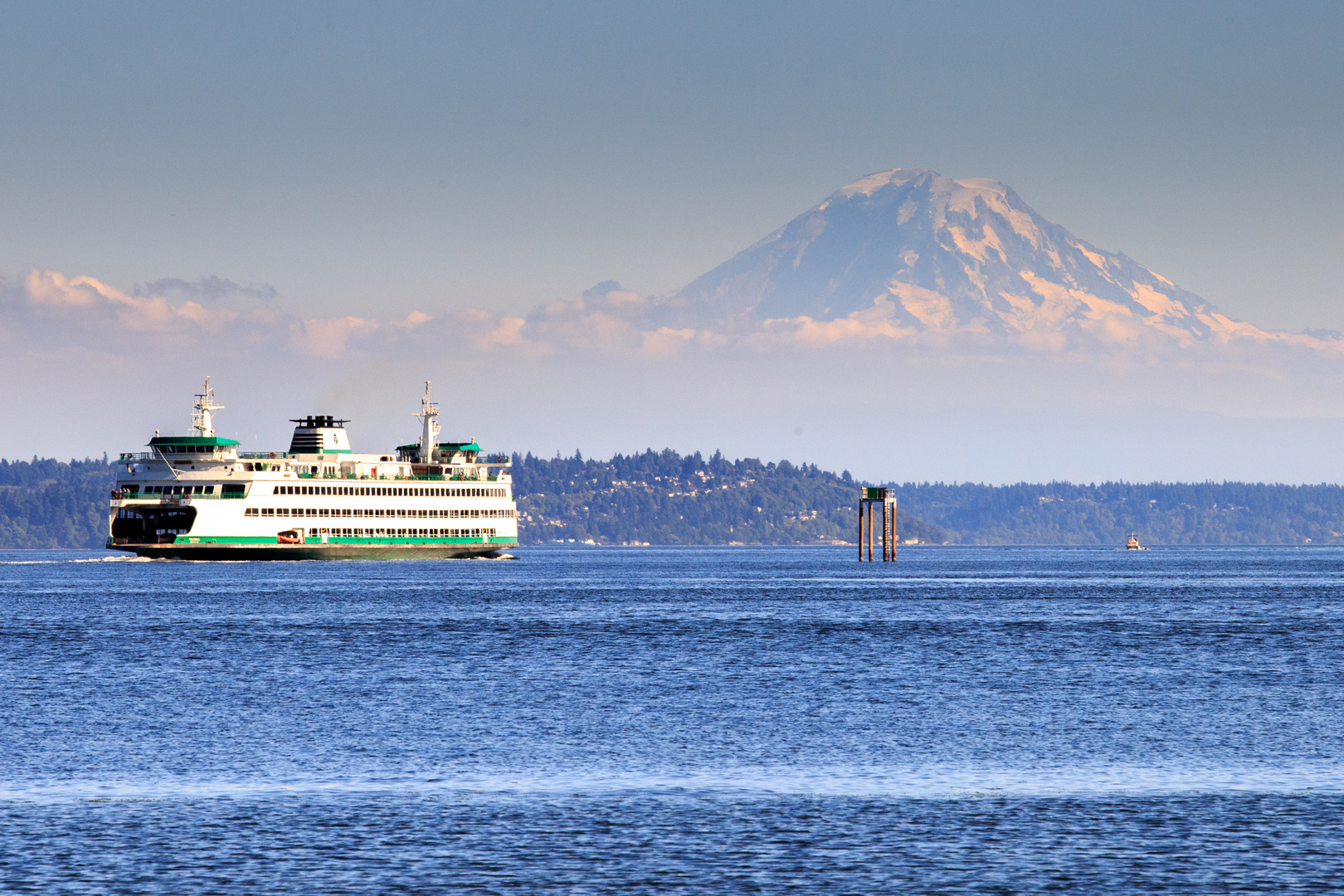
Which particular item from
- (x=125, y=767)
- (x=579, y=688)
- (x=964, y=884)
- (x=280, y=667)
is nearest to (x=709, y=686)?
(x=579, y=688)

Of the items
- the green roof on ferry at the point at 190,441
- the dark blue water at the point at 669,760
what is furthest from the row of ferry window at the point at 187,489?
the dark blue water at the point at 669,760

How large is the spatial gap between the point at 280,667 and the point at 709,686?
18.4 m

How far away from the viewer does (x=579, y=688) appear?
198 feet

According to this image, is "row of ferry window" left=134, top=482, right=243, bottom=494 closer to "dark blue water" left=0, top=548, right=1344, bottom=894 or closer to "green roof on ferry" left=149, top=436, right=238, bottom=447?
"green roof on ferry" left=149, top=436, right=238, bottom=447

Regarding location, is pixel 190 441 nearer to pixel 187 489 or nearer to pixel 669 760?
pixel 187 489

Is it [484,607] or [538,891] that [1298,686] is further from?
[484,607]

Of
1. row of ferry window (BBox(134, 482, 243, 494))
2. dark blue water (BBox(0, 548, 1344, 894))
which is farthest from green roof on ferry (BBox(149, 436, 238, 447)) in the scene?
dark blue water (BBox(0, 548, 1344, 894))

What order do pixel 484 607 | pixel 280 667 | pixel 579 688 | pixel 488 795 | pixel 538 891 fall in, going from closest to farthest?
pixel 538 891 < pixel 488 795 < pixel 579 688 < pixel 280 667 < pixel 484 607

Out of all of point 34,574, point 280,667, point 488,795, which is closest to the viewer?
point 488,795

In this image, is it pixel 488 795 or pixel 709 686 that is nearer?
pixel 488 795

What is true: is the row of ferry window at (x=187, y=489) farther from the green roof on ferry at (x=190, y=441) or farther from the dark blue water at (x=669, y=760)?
the dark blue water at (x=669, y=760)

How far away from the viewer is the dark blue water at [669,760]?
3003 cm

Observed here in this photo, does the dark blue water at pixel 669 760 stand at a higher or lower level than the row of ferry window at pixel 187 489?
lower

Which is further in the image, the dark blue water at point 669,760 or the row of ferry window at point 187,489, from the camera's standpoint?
the row of ferry window at point 187,489
